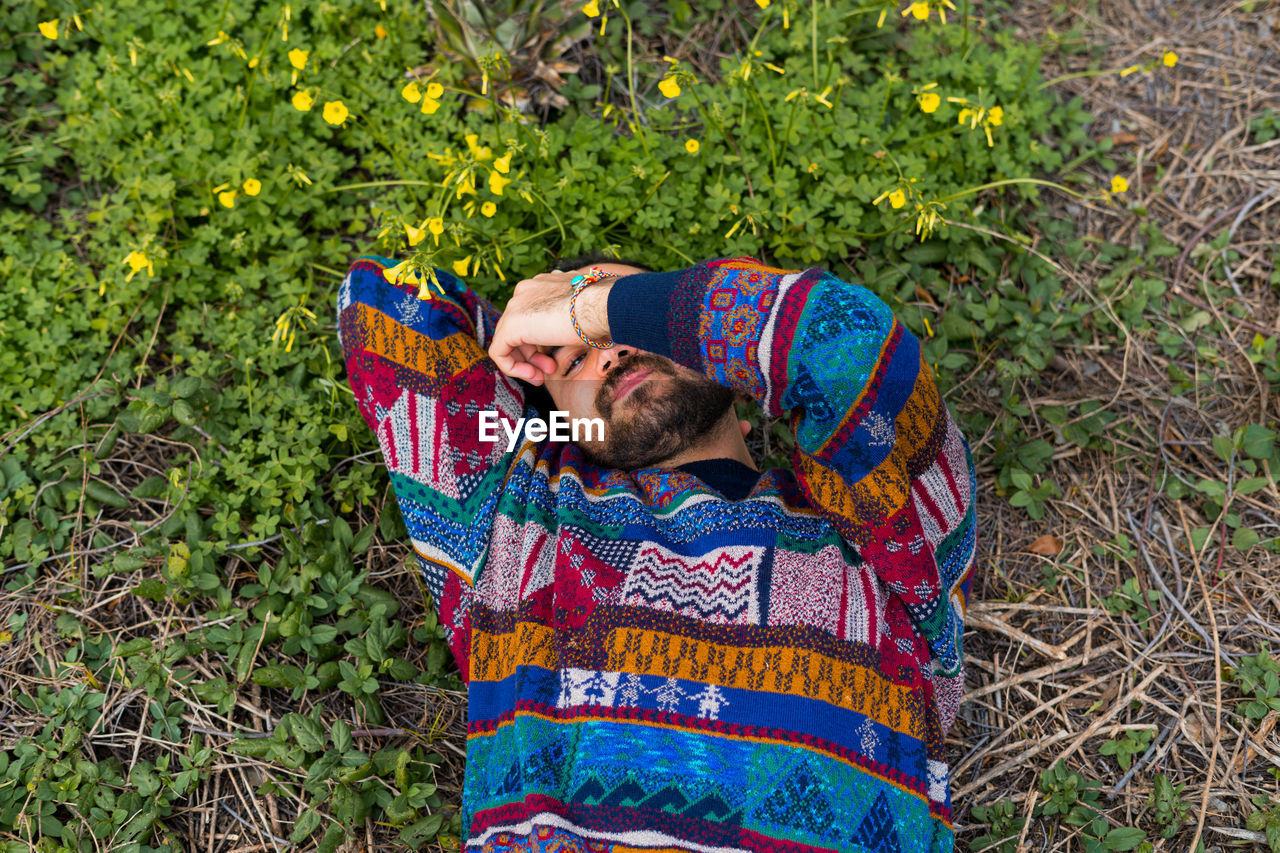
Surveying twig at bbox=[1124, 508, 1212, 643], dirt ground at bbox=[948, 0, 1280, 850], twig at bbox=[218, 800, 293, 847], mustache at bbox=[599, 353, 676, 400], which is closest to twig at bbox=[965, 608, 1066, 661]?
dirt ground at bbox=[948, 0, 1280, 850]

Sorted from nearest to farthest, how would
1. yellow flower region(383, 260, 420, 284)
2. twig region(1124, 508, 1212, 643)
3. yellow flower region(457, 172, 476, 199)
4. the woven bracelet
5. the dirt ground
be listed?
yellow flower region(383, 260, 420, 284), yellow flower region(457, 172, 476, 199), the woven bracelet, the dirt ground, twig region(1124, 508, 1212, 643)

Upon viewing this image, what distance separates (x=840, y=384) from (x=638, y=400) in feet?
2.40

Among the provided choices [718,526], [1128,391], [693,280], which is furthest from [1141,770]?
[693,280]

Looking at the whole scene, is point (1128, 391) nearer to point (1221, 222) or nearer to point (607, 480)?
point (1221, 222)

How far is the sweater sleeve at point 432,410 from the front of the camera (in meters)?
2.67

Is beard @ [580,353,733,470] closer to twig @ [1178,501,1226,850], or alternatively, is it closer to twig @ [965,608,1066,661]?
twig @ [965,608,1066,661]

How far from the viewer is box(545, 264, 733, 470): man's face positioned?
2.72 meters

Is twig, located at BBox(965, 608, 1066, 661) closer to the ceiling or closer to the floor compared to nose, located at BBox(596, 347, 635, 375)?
closer to the floor

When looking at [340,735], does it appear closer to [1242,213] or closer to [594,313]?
[594,313]

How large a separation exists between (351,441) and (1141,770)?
9.84 ft

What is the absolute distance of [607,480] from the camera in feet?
9.05

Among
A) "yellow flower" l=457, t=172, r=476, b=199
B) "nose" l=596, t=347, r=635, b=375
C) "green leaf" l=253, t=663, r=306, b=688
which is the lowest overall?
"green leaf" l=253, t=663, r=306, b=688

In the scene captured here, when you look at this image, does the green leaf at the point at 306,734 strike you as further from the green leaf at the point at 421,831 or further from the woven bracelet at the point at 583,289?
the woven bracelet at the point at 583,289

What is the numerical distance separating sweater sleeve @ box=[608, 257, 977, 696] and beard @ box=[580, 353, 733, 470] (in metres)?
0.32
